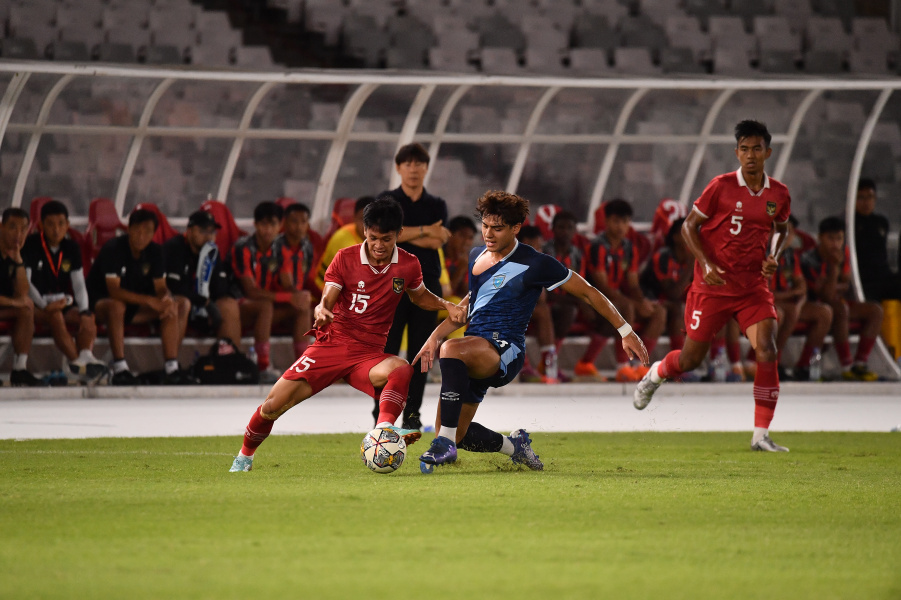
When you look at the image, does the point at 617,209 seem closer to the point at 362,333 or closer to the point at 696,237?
the point at 696,237

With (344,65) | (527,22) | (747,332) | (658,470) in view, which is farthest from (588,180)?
(658,470)

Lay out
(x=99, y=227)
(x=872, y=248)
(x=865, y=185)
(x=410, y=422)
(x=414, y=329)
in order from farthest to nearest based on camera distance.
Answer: (x=865, y=185), (x=872, y=248), (x=99, y=227), (x=414, y=329), (x=410, y=422)

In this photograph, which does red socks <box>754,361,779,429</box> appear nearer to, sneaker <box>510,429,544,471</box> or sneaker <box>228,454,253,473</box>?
sneaker <box>510,429,544,471</box>

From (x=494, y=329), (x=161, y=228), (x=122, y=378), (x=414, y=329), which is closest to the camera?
(x=494, y=329)

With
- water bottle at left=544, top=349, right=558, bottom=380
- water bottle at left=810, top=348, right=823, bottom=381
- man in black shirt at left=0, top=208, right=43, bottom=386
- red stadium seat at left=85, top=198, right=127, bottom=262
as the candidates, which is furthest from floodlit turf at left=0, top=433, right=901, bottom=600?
water bottle at left=810, top=348, right=823, bottom=381

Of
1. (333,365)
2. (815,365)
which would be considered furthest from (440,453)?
(815,365)

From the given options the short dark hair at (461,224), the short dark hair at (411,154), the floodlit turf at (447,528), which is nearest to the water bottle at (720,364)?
the short dark hair at (461,224)

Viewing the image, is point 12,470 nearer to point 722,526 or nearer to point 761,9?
point 722,526

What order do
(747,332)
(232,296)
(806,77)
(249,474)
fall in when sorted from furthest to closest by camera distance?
(806,77) → (232,296) → (747,332) → (249,474)

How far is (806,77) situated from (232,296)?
701cm

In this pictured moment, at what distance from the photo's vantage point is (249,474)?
6.66m

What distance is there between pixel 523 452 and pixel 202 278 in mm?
7074

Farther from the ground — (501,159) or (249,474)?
(501,159)

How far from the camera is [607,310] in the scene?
21.9 ft
